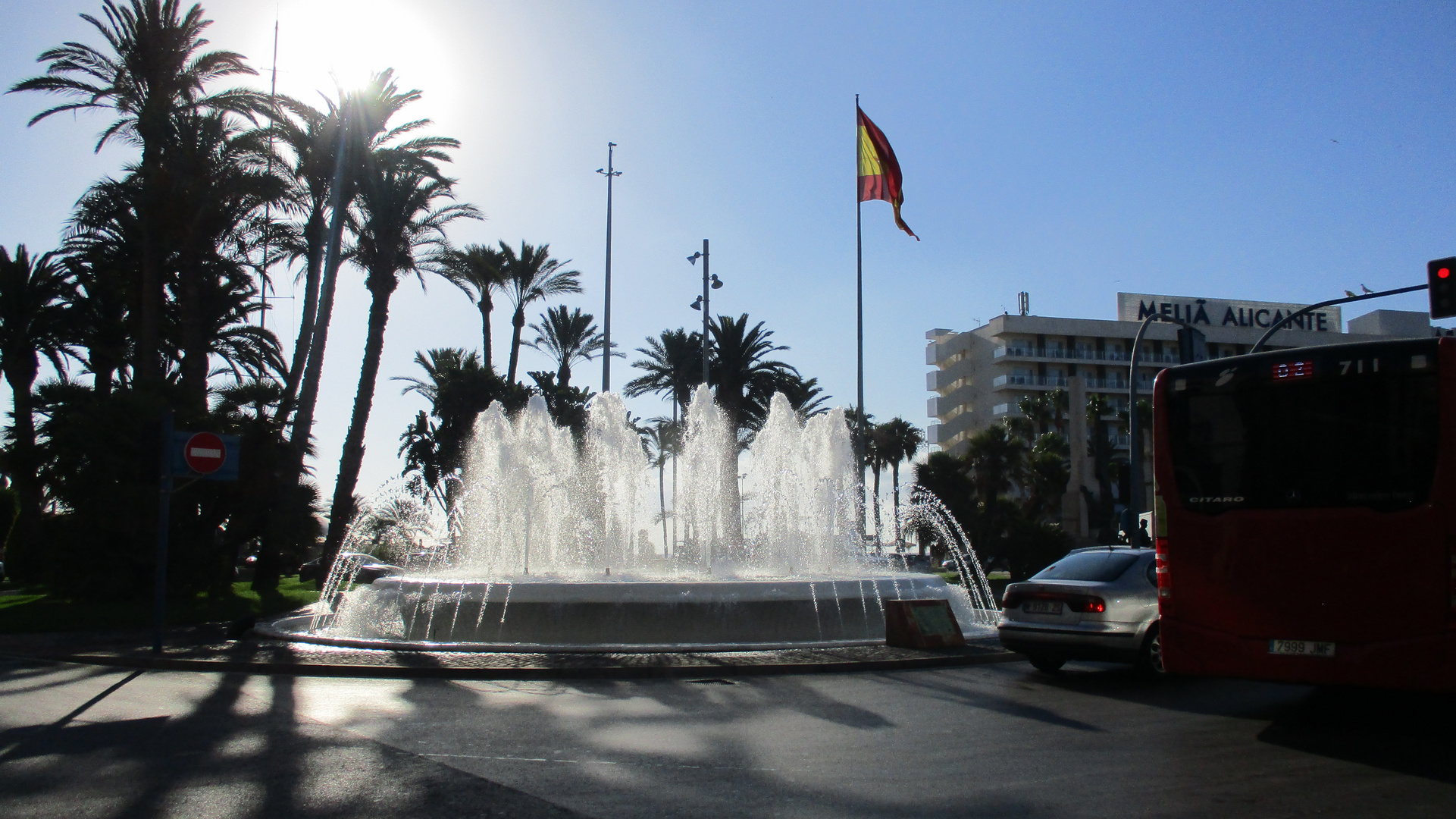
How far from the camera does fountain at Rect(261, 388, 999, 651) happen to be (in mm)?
12984

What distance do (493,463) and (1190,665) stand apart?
17.7 m

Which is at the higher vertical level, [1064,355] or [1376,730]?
[1064,355]

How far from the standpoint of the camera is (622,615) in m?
12.9

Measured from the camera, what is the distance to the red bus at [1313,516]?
6555 mm

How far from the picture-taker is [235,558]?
25.2 m

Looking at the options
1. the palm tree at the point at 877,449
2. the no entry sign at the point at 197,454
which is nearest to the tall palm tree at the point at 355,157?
the no entry sign at the point at 197,454

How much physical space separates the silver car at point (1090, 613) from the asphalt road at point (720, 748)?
37cm

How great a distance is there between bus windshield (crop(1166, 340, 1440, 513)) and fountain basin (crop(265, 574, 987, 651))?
19.7ft

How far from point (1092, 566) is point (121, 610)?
1658cm

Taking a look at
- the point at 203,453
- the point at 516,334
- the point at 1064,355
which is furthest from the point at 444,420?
the point at 1064,355

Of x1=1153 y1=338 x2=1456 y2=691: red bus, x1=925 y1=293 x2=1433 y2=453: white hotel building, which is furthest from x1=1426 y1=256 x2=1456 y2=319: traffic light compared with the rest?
x1=925 y1=293 x2=1433 y2=453: white hotel building

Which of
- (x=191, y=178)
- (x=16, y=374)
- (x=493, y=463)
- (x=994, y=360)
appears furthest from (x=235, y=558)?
(x=994, y=360)

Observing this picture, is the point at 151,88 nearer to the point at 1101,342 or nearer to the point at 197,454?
the point at 197,454

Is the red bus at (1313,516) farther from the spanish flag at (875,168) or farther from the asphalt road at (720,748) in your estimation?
the spanish flag at (875,168)
